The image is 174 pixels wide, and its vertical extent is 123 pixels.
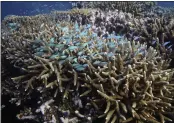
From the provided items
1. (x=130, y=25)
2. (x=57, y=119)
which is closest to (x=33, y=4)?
(x=130, y=25)

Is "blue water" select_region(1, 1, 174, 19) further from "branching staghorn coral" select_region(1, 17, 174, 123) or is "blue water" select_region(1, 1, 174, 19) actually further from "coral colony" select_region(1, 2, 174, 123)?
"branching staghorn coral" select_region(1, 17, 174, 123)

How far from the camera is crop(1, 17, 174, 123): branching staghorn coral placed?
327cm

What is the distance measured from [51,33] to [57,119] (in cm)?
175

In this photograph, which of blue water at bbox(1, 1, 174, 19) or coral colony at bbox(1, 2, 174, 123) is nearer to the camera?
coral colony at bbox(1, 2, 174, 123)

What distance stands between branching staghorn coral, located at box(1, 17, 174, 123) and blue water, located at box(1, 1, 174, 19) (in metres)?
18.1

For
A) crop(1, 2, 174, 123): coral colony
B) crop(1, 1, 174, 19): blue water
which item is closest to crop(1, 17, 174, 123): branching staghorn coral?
crop(1, 2, 174, 123): coral colony

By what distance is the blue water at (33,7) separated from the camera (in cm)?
2186

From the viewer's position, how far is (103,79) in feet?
10.9

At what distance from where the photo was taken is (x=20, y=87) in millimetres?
4145

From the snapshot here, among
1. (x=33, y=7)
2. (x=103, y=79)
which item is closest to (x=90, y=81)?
(x=103, y=79)

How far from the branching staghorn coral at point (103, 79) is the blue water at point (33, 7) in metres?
18.1

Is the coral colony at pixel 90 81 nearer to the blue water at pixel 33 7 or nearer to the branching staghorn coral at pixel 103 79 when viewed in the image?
the branching staghorn coral at pixel 103 79

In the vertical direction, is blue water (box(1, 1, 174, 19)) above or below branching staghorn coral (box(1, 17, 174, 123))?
above

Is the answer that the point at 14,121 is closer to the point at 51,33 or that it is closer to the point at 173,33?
the point at 51,33
